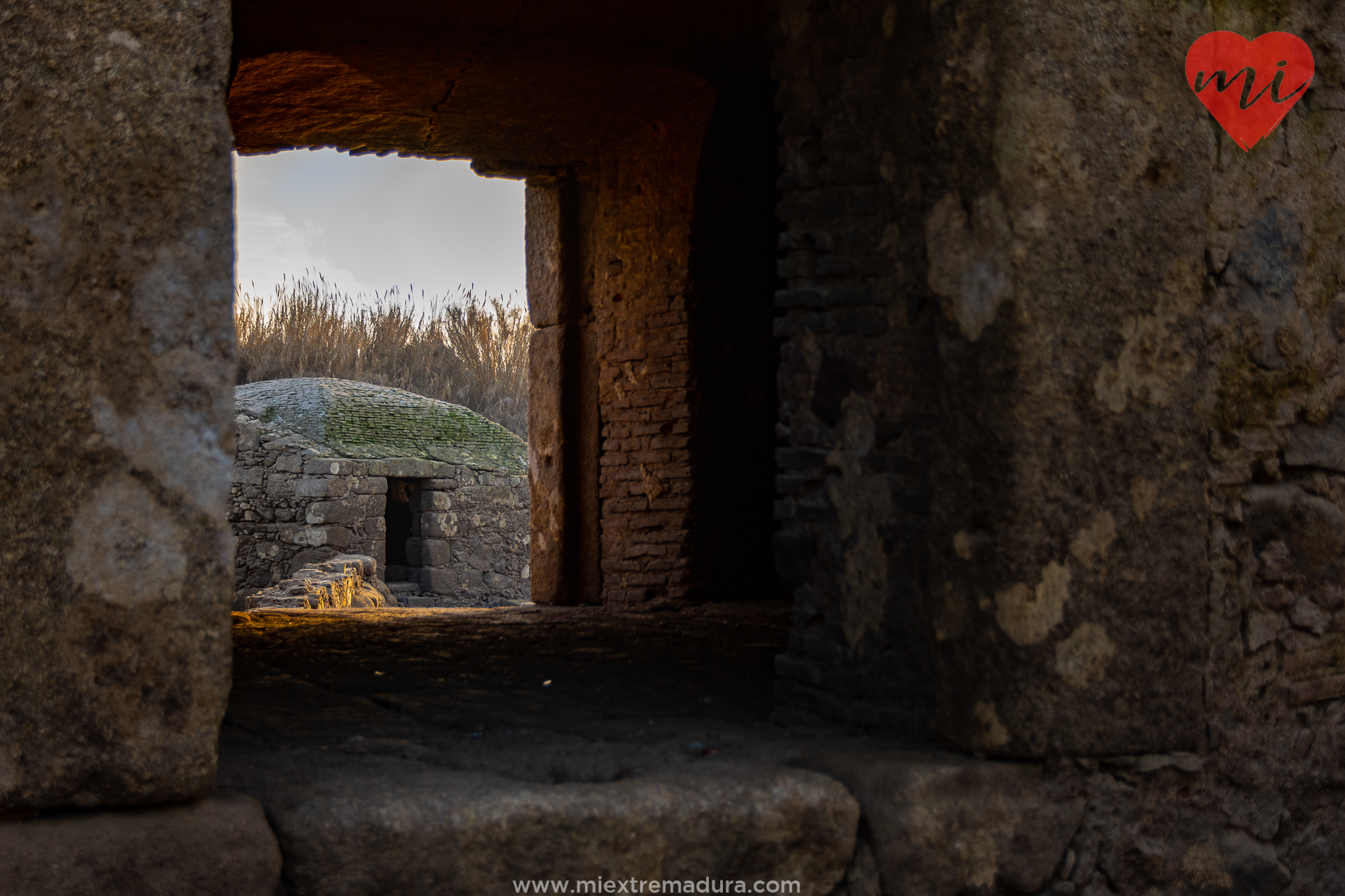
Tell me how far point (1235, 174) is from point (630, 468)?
3.85m

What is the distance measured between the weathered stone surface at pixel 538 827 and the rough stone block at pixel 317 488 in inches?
429

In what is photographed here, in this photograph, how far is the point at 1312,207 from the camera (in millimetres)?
2705

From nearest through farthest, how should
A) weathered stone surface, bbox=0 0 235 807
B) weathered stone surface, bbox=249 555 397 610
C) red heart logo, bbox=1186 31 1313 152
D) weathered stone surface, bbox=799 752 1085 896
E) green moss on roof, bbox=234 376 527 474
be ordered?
weathered stone surface, bbox=0 0 235 807 < weathered stone surface, bbox=799 752 1085 896 < red heart logo, bbox=1186 31 1313 152 < weathered stone surface, bbox=249 555 397 610 < green moss on roof, bbox=234 376 527 474

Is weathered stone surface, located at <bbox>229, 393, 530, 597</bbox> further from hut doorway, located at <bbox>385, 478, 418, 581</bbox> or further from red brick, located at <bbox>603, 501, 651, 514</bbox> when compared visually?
red brick, located at <bbox>603, 501, 651, 514</bbox>

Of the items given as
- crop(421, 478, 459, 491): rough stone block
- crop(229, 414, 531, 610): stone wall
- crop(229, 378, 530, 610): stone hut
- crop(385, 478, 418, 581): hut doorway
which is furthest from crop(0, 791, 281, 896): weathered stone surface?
crop(385, 478, 418, 581): hut doorway

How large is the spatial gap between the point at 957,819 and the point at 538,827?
86 cm

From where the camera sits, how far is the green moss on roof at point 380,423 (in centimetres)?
1358


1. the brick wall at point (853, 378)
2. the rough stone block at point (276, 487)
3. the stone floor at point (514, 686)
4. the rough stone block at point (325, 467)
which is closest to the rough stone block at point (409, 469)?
the rough stone block at point (325, 467)

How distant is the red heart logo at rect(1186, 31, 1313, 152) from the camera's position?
2.54 meters

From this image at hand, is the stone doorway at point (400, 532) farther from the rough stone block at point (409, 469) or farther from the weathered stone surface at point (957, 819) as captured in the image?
the weathered stone surface at point (957, 819)

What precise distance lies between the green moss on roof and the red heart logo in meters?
11.7

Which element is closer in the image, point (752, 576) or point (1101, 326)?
point (1101, 326)

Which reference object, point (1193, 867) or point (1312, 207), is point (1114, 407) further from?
point (1193, 867)

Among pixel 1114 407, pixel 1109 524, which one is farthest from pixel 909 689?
pixel 1114 407
